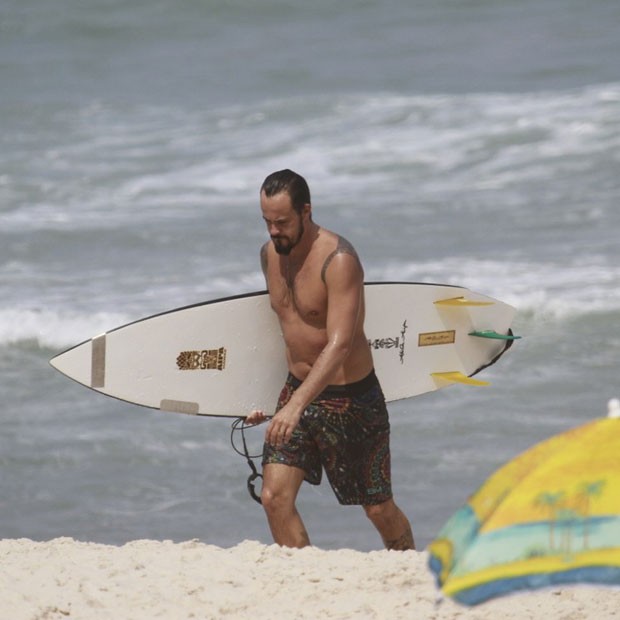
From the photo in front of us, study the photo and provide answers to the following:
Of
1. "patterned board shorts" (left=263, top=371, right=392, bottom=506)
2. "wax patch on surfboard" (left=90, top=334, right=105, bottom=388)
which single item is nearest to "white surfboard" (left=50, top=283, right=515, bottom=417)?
"wax patch on surfboard" (left=90, top=334, right=105, bottom=388)

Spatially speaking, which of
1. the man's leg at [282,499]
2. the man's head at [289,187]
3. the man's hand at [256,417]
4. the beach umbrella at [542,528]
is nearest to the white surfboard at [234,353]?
the man's hand at [256,417]

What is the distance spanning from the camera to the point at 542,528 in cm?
243

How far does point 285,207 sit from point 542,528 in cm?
179

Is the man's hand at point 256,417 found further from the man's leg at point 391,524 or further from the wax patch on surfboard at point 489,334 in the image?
the wax patch on surfboard at point 489,334

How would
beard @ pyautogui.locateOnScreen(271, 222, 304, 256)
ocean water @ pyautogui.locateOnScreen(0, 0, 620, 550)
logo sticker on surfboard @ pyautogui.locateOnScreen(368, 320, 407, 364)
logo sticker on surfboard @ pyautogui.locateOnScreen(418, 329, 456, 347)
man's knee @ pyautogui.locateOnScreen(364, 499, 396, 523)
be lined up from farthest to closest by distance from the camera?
ocean water @ pyautogui.locateOnScreen(0, 0, 620, 550), logo sticker on surfboard @ pyautogui.locateOnScreen(418, 329, 456, 347), logo sticker on surfboard @ pyautogui.locateOnScreen(368, 320, 407, 364), man's knee @ pyautogui.locateOnScreen(364, 499, 396, 523), beard @ pyautogui.locateOnScreen(271, 222, 304, 256)

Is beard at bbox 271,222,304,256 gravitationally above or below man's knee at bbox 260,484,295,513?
above

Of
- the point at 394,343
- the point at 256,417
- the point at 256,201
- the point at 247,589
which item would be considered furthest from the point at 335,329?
the point at 256,201

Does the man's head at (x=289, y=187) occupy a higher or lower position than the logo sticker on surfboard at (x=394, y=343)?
higher

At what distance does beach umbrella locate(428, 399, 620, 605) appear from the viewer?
238 centimetres

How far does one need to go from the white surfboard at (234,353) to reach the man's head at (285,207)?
64cm

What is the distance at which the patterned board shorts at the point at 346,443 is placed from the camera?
13.9 feet

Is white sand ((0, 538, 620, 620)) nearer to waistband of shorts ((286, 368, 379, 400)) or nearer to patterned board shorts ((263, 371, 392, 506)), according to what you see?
patterned board shorts ((263, 371, 392, 506))

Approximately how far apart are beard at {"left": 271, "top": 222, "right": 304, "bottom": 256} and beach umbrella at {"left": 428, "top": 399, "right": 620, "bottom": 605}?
1.59 meters

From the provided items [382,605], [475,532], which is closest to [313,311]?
[382,605]
